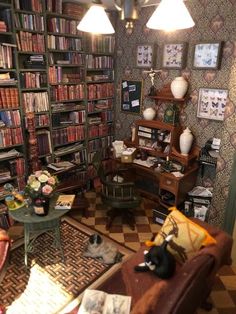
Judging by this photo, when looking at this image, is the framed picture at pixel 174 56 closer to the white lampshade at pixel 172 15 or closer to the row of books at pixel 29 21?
the row of books at pixel 29 21

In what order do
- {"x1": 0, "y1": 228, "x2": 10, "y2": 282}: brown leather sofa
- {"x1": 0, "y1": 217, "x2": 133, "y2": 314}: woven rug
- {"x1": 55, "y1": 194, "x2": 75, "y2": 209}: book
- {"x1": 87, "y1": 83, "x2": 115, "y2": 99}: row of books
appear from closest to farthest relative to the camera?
{"x1": 0, "y1": 228, "x2": 10, "y2": 282}: brown leather sofa
{"x1": 0, "y1": 217, "x2": 133, "y2": 314}: woven rug
{"x1": 55, "y1": 194, "x2": 75, "y2": 209}: book
{"x1": 87, "y1": 83, "x2": 115, "y2": 99}: row of books

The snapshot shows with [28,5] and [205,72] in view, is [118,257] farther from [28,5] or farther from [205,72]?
[28,5]

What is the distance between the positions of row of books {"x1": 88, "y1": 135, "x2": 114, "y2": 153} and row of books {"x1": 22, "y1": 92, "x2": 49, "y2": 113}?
1.01 m

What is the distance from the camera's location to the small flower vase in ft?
8.27

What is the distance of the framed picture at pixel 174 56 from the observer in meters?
3.43

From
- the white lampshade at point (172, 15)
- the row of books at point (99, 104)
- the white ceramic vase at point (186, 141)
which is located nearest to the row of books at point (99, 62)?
the row of books at point (99, 104)

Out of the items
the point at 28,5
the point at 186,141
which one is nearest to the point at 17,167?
the point at 28,5

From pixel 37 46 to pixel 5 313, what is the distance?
2.86 meters

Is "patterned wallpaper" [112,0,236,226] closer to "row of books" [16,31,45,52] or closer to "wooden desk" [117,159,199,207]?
"wooden desk" [117,159,199,207]

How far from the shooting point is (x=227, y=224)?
2861mm

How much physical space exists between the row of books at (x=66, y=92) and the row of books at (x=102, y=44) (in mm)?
594

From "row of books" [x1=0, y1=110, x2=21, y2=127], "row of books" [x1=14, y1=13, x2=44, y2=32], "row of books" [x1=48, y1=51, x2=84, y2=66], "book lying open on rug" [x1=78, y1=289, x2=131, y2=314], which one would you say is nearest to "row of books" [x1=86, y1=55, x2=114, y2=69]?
"row of books" [x1=48, y1=51, x2=84, y2=66]

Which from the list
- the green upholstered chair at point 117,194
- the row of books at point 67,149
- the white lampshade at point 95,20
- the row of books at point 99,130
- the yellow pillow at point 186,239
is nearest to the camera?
the white lampshade at point 95,20

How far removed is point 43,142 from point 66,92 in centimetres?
78
